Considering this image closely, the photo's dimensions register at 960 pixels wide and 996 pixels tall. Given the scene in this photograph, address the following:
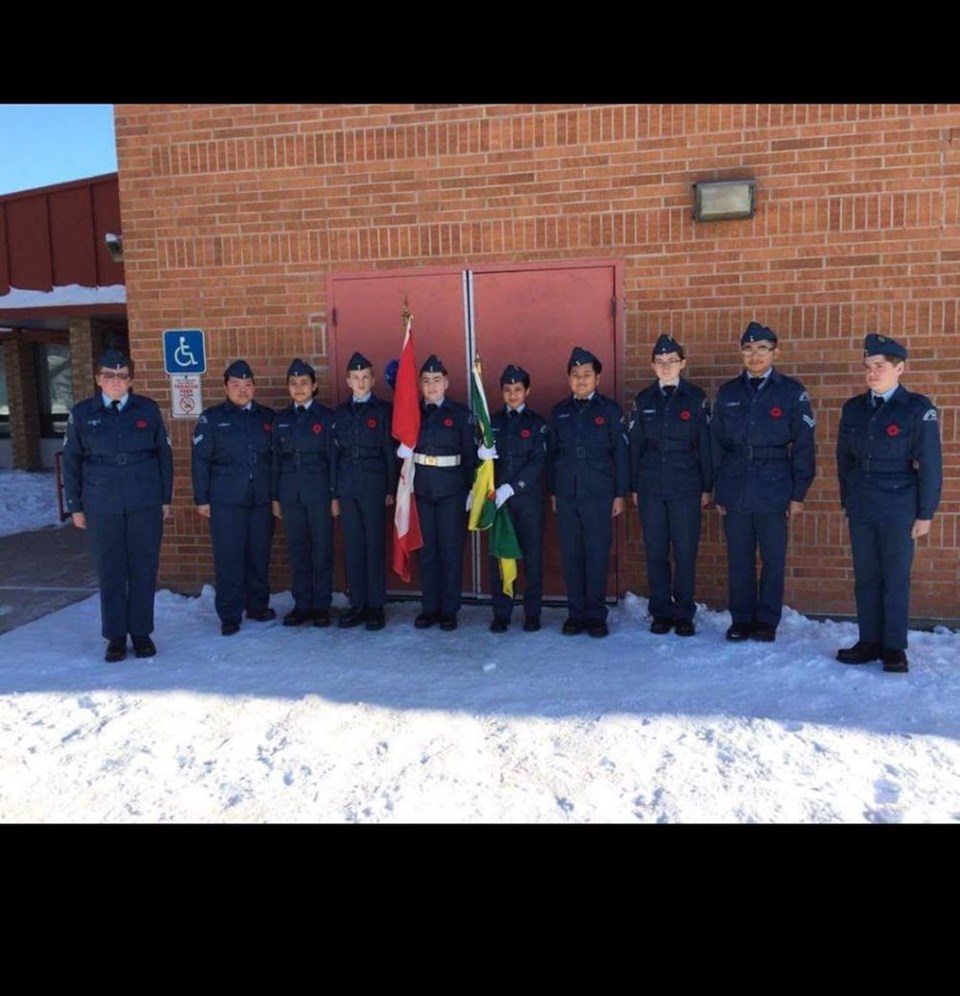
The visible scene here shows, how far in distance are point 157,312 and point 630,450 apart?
3601 millimetres

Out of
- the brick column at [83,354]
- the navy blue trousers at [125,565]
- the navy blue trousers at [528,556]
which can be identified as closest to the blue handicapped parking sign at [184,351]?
the navy blue trousers at [125,565]

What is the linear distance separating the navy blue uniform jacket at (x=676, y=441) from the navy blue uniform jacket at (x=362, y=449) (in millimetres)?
1589

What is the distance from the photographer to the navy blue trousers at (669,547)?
211 inches

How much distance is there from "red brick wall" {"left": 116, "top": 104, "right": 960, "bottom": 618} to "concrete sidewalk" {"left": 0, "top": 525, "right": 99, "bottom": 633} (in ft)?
4.06

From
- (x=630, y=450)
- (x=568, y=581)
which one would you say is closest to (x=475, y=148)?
(x=630, y=450)

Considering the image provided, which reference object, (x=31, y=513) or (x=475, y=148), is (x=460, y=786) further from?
(x=31, y=513)

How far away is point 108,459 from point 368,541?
162cm

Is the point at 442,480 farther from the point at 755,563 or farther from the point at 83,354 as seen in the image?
the point at 83,354

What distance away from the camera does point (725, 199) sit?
5.50 metres

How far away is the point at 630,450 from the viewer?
5.45m

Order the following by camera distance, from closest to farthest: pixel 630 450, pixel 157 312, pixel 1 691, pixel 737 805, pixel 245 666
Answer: pixel 737 805 → pixel 1 691 → pixel 245 666 → pixel 630 450 → pixel 157 312

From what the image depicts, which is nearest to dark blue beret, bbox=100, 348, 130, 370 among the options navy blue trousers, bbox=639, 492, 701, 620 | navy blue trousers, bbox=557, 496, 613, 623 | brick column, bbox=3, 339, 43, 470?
navy blue trousers, bbox=557, 496, 613, 623

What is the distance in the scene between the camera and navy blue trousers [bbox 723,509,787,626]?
16.9 feet

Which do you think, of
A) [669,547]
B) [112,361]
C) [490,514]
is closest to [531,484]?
[490,514]
